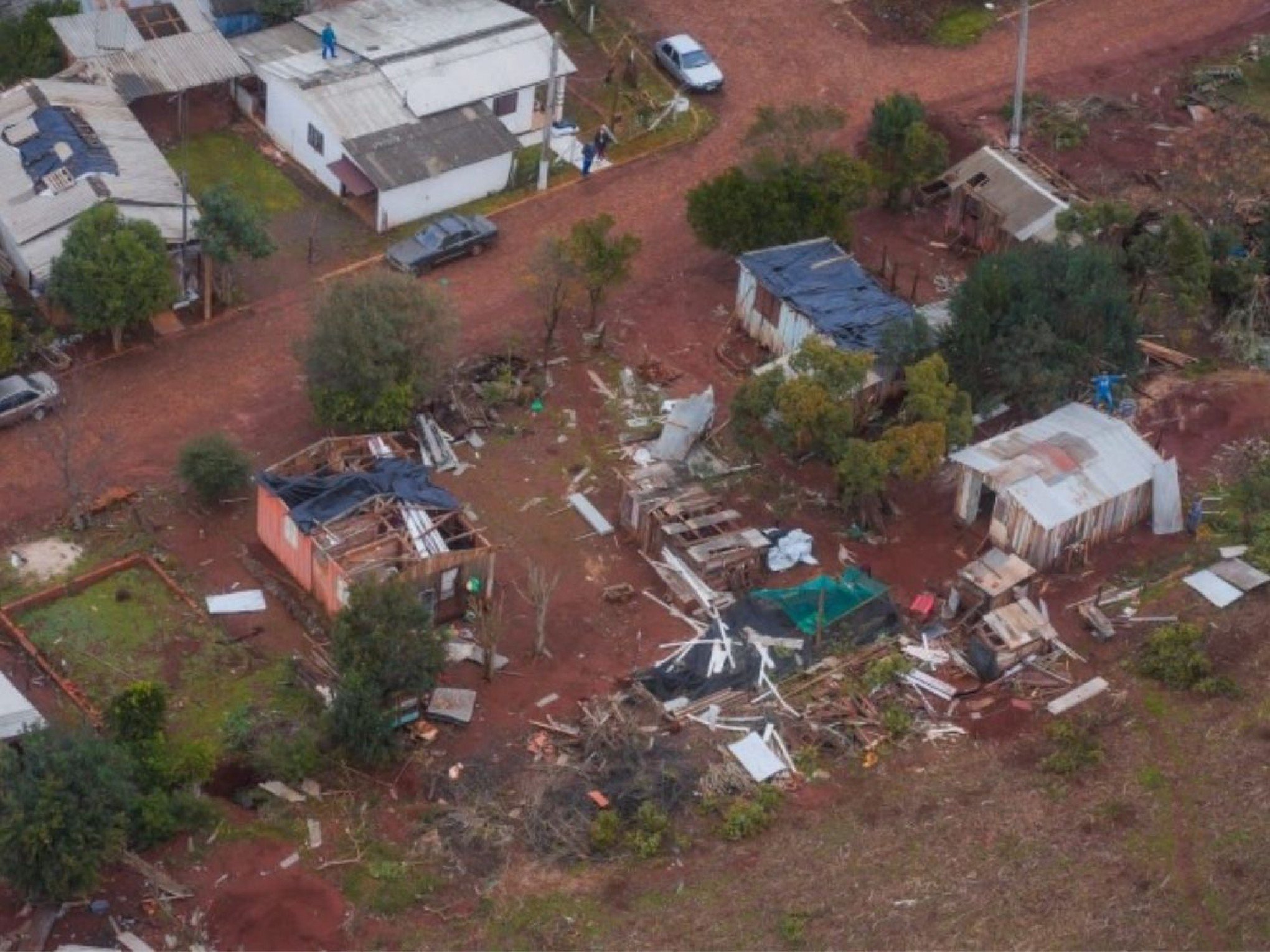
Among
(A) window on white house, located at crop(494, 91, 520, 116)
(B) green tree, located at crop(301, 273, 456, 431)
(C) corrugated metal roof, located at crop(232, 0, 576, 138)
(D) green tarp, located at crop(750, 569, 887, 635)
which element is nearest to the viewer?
(D) green tarp, located at crop(750, 569, 887, 635)

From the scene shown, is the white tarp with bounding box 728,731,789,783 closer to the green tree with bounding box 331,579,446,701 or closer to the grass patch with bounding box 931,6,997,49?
the green tree with bounding box 331,579,446,701

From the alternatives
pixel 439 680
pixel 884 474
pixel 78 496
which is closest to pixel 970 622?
pixel 884 474

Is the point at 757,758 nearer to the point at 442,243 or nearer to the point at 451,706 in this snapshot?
the point at 451,706

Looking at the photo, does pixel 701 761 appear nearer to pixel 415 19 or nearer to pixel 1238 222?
pixel 1238 222

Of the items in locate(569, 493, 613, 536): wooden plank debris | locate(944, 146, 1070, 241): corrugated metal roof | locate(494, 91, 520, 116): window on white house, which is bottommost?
locate(569, 493, 613, 536): wooden plank debris

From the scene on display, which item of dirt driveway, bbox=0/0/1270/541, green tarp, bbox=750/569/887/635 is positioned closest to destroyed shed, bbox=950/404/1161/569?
green tarp, bbox=750/569/887/635

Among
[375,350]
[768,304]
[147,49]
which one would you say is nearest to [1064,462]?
[768,304]
